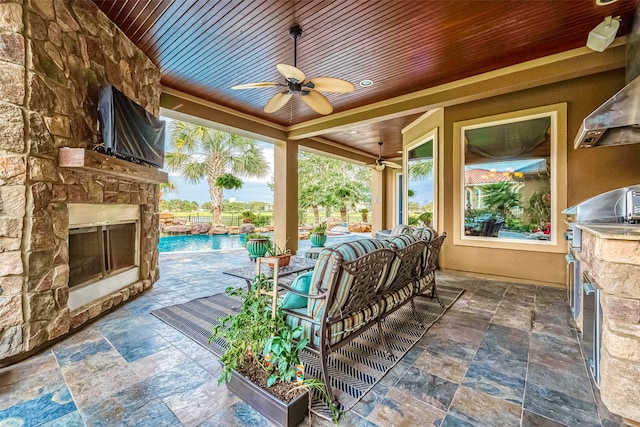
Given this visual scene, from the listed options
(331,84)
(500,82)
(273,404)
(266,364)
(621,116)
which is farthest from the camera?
(500,82)

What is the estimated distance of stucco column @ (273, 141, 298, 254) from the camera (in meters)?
6.96

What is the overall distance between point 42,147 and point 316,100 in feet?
9.33

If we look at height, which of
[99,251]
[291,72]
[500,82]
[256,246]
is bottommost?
[256,246]

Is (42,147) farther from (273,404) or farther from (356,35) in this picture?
(356,35)

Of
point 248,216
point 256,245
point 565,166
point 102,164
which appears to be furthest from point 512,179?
point 248,216

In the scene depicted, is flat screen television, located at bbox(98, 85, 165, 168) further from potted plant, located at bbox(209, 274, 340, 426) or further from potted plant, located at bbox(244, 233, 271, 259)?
potted plant, located at bbox(209, 274, 340, 426)

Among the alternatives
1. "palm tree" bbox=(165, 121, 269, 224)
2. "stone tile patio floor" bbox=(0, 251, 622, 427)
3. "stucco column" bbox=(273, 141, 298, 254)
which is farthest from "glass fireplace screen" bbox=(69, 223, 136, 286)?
"palm tree" bbox=(165, 121, 269, 224)

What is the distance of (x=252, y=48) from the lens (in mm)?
3529

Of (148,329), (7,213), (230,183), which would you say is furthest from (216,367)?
(230,183)

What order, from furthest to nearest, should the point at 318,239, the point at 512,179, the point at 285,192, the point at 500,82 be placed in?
1. the point at 318,239
2. the point at 285,192
3. the point at 512,179
4. the point at 500,82

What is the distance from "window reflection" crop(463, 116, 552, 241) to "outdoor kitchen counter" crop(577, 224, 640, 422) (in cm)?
328

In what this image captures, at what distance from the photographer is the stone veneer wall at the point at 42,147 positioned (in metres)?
2.19

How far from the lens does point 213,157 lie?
12.0 meters

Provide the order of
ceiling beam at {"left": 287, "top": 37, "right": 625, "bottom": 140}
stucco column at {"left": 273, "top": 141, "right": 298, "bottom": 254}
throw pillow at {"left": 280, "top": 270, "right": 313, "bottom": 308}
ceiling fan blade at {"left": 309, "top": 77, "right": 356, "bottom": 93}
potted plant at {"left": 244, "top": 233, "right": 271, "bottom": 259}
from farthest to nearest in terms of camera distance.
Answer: stucco column at {"left": 273, "top": 141, "right": 298, "bottom": 254} < potted plant at {"left": 244, "top": 233, "right": 271, "bottom": 259} < ceiling beam at {"left": 287, "top": 37, "right": 625, "bottom": 140} < ceiling fan blade at {"left": 309, "top": 77, "right": 356, "bottom": 93} < throw pillow at {"left": 280, "top": 270, "right": 313, "bottom": 308}
